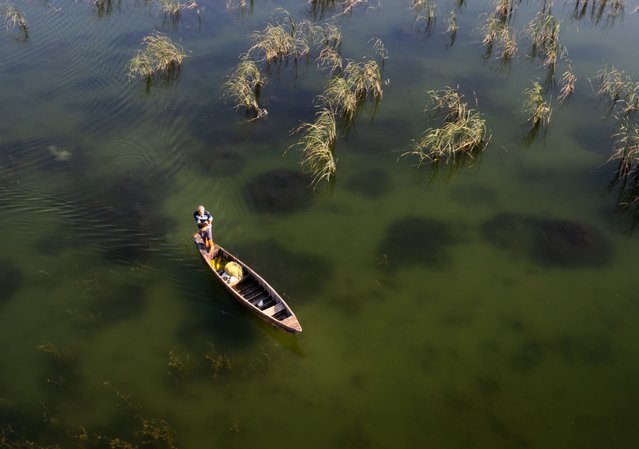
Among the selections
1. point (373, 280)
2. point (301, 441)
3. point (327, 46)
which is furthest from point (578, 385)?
point (327, 46)

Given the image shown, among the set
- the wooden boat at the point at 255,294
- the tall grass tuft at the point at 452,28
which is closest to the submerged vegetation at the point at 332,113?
the wooden boat at the point at 255,294

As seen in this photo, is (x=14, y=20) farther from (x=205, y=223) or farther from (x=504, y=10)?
(x=504, y=10)

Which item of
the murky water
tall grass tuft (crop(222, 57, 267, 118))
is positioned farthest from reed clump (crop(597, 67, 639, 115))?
tall grass tuft (crop(222, 57, 267, 118))

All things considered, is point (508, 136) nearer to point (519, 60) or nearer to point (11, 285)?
point (519, 60)

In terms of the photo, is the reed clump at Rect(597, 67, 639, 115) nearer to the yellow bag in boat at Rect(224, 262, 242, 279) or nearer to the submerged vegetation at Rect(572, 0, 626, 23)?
the submerged vegetation at Rect(572, 0, 626, 23)

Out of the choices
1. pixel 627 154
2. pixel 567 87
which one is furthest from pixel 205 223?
pixel 567 87

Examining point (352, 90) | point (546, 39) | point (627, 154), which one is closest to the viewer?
point (627, 154)

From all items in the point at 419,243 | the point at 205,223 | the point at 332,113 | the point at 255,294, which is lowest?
the point at 255,294
